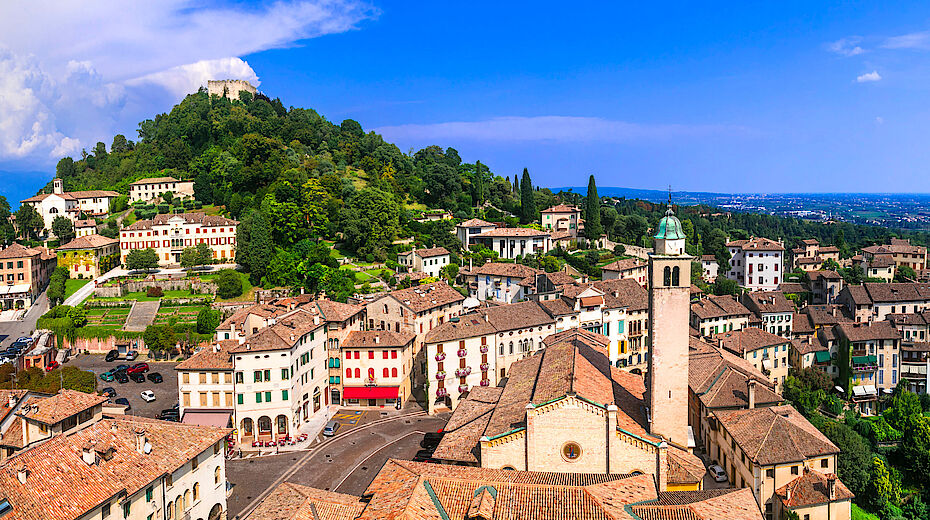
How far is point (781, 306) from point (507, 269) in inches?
1310

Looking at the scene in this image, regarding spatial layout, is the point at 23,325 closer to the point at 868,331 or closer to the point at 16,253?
the point at 16,253

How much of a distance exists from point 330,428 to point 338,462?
5.68 metres

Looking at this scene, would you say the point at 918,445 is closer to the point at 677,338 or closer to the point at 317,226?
the point at 677,338

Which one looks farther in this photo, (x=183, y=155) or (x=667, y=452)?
(x=183, y=155)

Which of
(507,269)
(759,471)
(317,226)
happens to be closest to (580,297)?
(507,269)

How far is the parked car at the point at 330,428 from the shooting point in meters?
47.1

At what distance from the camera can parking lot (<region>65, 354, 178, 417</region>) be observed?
5141 centimetres

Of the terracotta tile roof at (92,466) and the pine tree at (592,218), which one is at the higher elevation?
the pine tree at (592,218)

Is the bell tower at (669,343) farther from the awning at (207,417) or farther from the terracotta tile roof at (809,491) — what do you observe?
the awning at (207,417)

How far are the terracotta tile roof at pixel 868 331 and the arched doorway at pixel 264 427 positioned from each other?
195ft

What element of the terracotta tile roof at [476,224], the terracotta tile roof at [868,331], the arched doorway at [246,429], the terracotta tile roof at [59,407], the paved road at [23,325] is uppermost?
the terracotta tile roof at [476,224]

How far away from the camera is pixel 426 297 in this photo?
203ft

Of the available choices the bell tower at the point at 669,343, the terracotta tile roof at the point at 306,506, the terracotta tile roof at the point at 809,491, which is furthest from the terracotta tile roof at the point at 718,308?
the terracotta tile roof at the point at 306,506

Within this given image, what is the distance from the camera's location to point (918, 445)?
5425 centimetres
